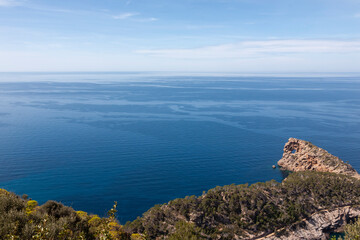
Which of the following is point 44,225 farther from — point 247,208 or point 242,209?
point 247,208

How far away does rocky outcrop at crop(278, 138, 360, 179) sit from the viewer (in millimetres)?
62347

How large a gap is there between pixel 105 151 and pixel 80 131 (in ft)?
104

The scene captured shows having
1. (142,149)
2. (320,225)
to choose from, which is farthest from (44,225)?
(142,149)

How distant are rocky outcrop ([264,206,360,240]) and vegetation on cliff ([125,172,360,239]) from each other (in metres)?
0.97

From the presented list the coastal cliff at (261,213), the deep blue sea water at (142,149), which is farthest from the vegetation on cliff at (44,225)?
the deep blue sea water at (142,149)

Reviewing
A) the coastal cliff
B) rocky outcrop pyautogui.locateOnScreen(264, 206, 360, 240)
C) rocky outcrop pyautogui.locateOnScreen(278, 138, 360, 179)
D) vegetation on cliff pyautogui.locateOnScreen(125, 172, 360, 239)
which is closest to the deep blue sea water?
rocky outcrop pyautogui.locateOnScreen(278, 138, 360, 179)

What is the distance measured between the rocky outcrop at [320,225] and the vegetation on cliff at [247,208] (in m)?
0.97

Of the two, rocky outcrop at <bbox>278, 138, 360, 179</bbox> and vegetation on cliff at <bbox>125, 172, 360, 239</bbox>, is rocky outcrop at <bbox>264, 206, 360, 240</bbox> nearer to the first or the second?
vegetation on cliff at <bbox>125, 172, 360, 239</bbox>

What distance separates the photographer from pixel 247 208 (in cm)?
4184

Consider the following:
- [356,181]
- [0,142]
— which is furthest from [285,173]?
[0,142]

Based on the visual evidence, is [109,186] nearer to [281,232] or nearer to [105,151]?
[105,151]

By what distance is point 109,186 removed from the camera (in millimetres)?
62625

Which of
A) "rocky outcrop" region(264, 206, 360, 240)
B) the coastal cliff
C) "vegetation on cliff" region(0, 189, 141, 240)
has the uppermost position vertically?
"vegetation on cliff" region(0, 189, 141, 240)

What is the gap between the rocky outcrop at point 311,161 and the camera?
6235cm
